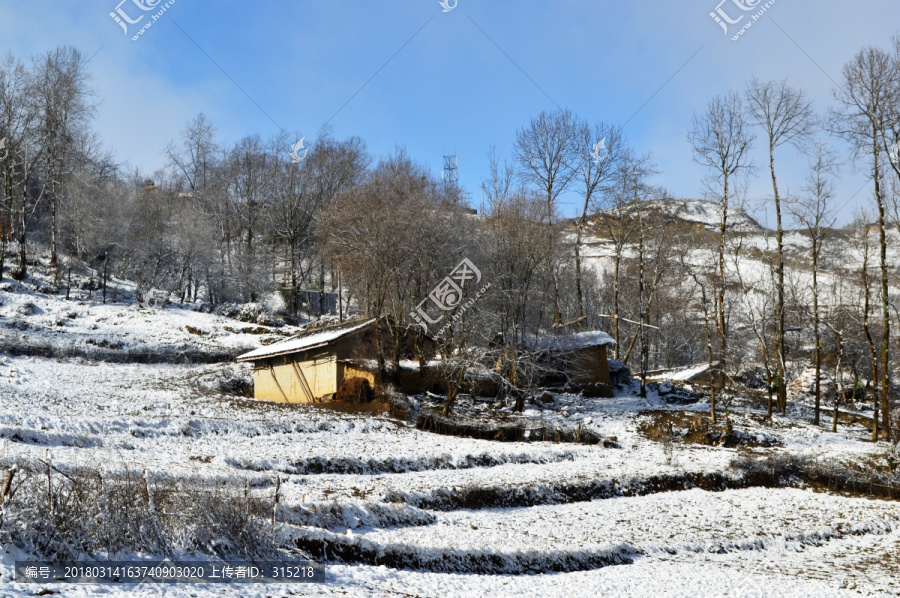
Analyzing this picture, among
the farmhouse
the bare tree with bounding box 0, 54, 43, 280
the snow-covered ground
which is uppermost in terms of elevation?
the bare tree with bounding box 0, 54, 43, 280

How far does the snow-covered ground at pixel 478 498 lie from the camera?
392 inches

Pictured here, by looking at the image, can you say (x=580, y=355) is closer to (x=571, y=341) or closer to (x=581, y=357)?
(x=581, y=357)

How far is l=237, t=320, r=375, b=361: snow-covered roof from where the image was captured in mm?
29281

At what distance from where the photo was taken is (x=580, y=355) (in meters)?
33.6

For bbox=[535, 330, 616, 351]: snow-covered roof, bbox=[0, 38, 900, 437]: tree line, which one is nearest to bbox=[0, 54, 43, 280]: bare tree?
bbox=[0, 38, 900, 437]: tree line

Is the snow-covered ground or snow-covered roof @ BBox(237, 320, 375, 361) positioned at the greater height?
snow-covered roof @ BBox(237, 320, 375, 361)

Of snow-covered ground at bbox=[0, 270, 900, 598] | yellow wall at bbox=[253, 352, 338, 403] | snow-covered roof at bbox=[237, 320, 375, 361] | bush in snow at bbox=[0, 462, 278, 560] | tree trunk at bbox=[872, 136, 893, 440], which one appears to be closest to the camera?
bush in snow at bbox=[0, 462, 278, 560]

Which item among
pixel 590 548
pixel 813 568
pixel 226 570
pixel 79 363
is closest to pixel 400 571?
pixel 226 570

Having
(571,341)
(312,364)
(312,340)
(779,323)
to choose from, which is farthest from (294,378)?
(779,323)

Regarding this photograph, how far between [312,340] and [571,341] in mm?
13550

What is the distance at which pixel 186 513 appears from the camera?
8344 millimetres

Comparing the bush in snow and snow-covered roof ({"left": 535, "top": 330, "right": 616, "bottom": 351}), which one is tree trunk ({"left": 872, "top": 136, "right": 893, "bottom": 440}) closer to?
snow-covered roof ({"left": 535, "top": 330, "right": 616, "bottom": 351})

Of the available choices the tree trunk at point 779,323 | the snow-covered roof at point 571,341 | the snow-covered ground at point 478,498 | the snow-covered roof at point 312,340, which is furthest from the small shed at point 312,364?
the tree trunk at point 779,323

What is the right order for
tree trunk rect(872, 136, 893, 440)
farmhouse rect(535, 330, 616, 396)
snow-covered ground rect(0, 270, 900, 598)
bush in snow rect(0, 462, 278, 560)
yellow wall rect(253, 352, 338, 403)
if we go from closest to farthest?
bush in snow rect(0, 462, 278, 560) → snow-covered ground rect(0, 270, 900, 598) → tree trunk rect(872, 136, 893, 440) → yellow wall rect(253, 352, 338, 403) → farmhouse rect(535, 330, 616, 396)
